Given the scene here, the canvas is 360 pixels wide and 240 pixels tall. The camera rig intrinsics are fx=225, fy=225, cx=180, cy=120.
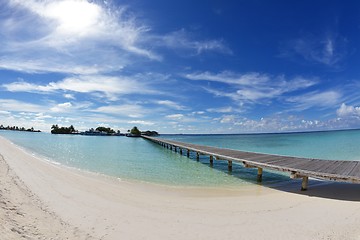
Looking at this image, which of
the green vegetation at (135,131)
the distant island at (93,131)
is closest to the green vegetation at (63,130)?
the distant island at (93,131)

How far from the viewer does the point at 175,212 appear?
20.7ft

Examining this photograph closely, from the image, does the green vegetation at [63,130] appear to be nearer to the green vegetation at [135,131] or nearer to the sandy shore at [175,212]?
the green vegetation at [135,131]

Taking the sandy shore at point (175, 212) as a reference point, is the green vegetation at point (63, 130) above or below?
above

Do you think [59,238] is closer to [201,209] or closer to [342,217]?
[201,209]

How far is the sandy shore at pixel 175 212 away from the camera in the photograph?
4.77 meters

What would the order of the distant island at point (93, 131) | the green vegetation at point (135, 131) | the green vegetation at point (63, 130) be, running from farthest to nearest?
the green vegetation at point (63, 130)
the distant island at point (93, 131)
the green vegetation at point (135, 131)

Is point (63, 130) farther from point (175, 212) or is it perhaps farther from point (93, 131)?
point (175, 212)

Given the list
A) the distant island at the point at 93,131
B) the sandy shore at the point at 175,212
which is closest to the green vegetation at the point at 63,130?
the distant island at the point at 93,131

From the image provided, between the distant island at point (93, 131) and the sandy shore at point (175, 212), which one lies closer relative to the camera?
the sandy shore at point (175, 212)

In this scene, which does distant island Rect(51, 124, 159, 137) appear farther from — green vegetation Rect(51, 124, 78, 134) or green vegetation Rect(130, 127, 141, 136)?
green vegetation Rect(130, 127, 141, 136)

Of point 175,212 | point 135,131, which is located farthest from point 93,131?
point 175,212

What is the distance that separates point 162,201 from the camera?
296 inches

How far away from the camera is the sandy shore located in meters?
4.77

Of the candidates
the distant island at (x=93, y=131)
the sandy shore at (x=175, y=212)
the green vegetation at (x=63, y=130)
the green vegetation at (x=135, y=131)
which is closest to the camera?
the sandy shore at (x=175, y=212)
